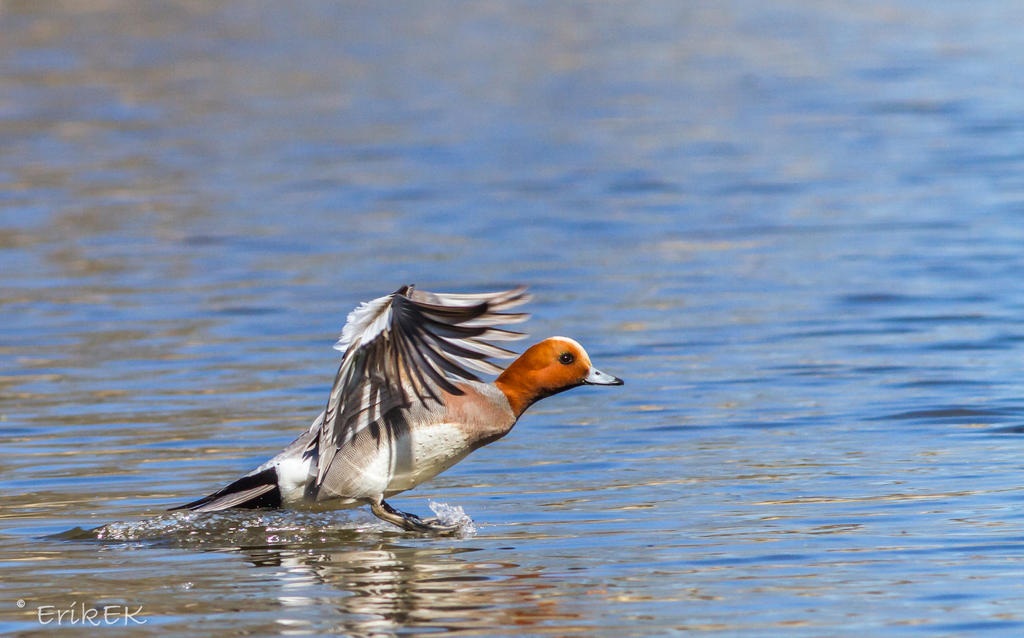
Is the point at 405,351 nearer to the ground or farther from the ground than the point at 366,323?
nearer to the ground

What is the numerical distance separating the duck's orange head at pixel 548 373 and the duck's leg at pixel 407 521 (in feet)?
2.29

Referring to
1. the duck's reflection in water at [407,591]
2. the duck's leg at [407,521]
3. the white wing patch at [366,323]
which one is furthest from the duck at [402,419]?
the duck's reflection in water at [407,591]

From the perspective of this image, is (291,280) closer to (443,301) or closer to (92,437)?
(92,437)

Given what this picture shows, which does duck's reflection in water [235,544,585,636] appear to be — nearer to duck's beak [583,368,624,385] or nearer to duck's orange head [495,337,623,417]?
duck's orange head [495,337,623,417]

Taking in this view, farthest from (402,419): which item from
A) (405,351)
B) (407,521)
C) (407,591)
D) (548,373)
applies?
(407,591)

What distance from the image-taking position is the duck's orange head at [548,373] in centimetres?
834

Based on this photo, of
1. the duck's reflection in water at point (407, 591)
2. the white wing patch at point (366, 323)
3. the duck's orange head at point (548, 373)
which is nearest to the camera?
the duck's reflection in water at point (407, 591)

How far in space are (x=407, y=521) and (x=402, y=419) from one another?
466mm

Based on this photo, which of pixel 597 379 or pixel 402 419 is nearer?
pixel 402 419

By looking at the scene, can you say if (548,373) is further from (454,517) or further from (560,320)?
(560,320)

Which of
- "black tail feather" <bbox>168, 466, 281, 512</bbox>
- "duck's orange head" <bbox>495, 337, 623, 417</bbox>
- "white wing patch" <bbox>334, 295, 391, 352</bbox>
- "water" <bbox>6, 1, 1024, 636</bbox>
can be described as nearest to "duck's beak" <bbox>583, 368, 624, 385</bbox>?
"duck's orange head" <bbox>495, 337, 623, 417</bbox>

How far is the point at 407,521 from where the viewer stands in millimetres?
7984

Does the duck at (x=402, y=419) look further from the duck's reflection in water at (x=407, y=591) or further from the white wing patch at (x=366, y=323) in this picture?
the duck's reflection in water at (x=407, y=591)

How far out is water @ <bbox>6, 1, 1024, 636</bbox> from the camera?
7047 mm
